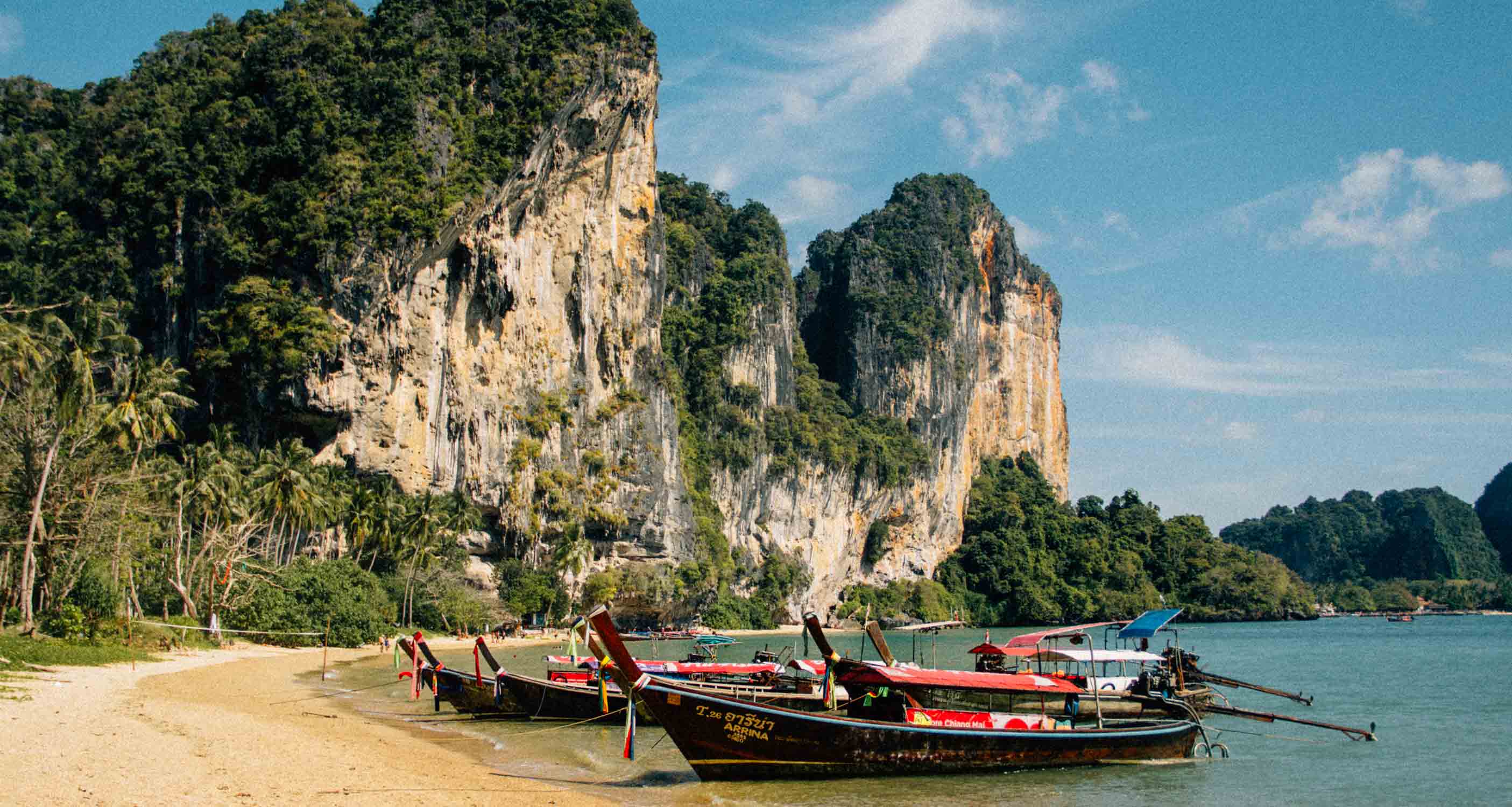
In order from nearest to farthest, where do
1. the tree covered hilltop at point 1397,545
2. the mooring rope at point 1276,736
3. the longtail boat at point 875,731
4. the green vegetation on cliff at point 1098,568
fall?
the longtail boat at point 875,731
the mooring rope at point 1276,736
the green vegetation on cliff at point 1098,568
the tree covered hilltop at point 1397,545

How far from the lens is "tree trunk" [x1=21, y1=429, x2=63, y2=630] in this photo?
89.2 feet

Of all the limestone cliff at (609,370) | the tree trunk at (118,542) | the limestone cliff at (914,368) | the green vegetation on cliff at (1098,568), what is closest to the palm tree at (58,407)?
the tree trunk at (118,542)

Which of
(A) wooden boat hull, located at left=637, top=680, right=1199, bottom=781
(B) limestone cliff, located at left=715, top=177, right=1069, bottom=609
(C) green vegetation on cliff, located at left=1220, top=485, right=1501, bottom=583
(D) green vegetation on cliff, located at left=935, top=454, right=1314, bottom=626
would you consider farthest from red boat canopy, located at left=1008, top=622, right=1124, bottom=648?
(C) green vegetation on cliff, located at left=1220, top=485, right=1501, bottom=583

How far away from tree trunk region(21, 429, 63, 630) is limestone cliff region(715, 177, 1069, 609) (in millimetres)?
61185

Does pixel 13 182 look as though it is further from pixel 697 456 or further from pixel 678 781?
pixel 678 781

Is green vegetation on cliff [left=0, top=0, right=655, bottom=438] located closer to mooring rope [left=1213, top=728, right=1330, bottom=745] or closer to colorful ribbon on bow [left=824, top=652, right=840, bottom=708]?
colorful ribbon on bow [left=824, top=652, right=840, bottom=708]

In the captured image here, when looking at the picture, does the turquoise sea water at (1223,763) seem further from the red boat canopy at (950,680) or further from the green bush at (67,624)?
the green bush at (67,624)

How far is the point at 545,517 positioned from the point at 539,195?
1866 centimetres

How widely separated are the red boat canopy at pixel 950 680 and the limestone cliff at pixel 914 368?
6698 cm

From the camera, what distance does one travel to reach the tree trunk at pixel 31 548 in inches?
1070

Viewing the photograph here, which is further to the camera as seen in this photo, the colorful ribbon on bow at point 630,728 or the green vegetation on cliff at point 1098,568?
the green vegetation on cliff at point 1098,568

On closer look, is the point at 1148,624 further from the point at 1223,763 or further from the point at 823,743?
the point at 823,743

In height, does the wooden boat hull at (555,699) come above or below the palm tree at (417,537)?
below

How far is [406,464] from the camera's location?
5566 cm
